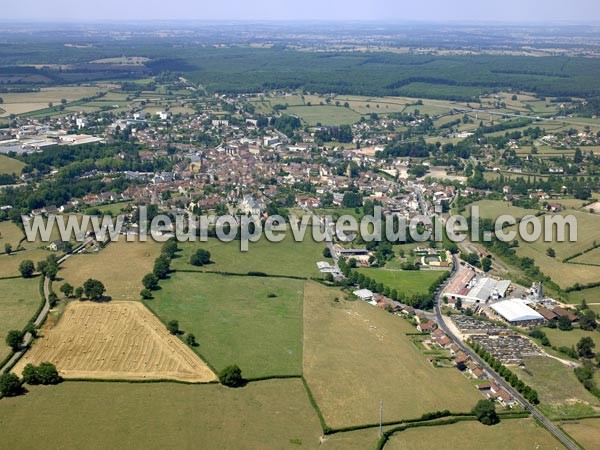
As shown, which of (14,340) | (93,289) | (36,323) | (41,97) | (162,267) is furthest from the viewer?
(41,97)

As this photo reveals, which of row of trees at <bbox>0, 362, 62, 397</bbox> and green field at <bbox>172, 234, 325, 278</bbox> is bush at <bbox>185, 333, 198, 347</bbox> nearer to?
row of trees at <bbox>0, 362, 62, 397</bbox>

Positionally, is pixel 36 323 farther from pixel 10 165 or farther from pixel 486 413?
pixel 10 165

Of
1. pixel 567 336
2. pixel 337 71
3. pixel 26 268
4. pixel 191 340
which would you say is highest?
pixel 337 71

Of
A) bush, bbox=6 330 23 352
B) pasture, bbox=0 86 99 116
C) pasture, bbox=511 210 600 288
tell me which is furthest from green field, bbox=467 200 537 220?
pasture, bbox=0 86 99 116

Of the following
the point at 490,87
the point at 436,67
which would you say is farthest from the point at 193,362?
the point at 436,67

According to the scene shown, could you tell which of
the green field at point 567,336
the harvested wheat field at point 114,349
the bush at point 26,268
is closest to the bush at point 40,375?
the harvested wheat field at point 114,349

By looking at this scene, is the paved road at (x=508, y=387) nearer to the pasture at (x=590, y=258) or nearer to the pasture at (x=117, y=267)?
the pasture at (x=590, y=258)

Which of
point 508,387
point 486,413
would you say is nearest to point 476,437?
point 486,413

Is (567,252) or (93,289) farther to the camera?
(567,252)
